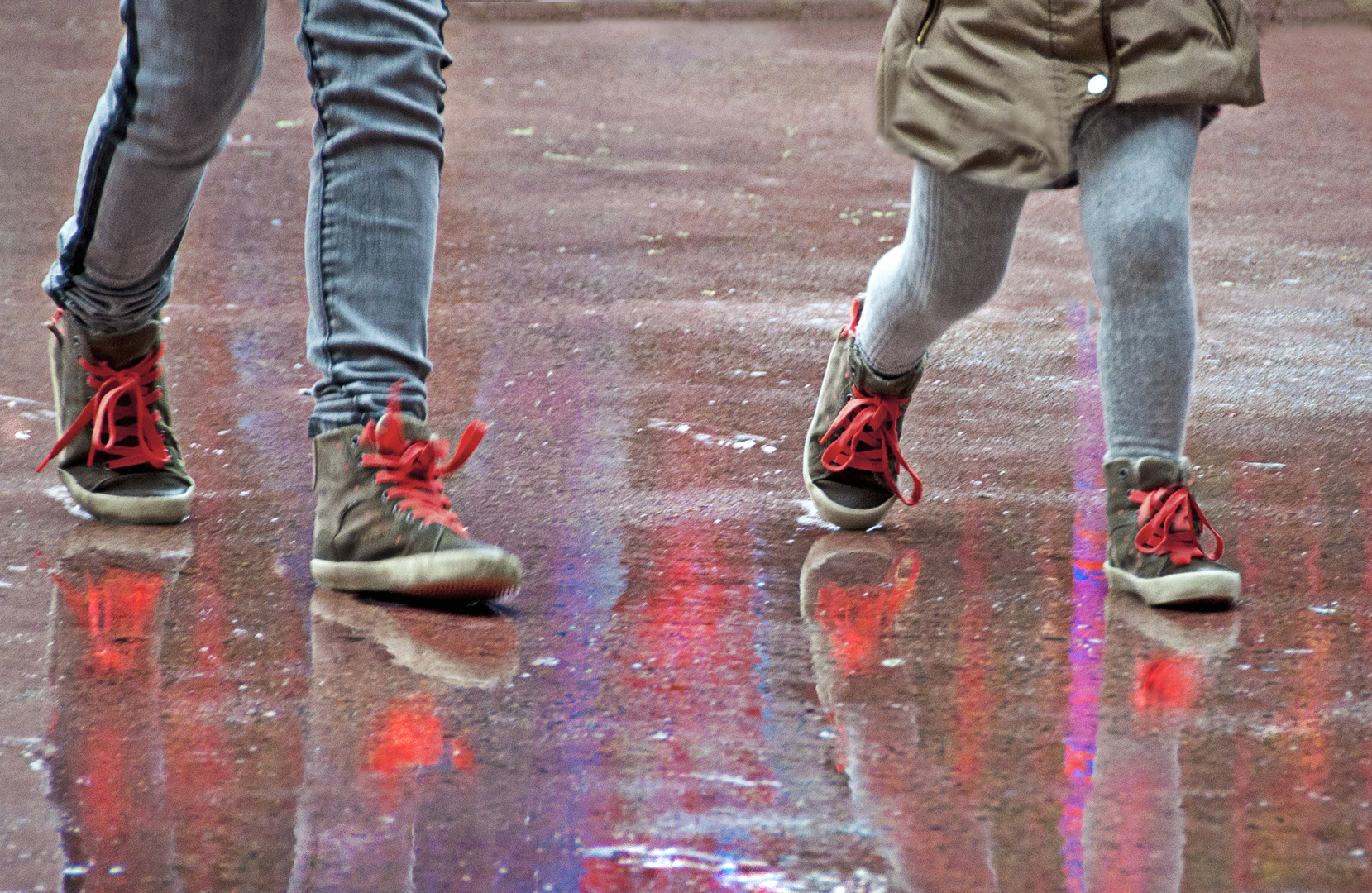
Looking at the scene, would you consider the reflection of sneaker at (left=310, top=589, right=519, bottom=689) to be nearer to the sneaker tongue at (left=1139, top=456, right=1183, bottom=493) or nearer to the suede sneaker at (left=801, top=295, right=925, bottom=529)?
the suede sneaker at (left=801, top=295, right=925, bottom=529)

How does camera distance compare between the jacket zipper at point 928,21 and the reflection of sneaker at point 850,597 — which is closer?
the reflection of sneaker at point 850,597

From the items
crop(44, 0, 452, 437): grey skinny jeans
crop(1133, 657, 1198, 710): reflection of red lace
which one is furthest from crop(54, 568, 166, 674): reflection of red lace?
crop(1133, 657, 1198, 710): reflection of red lace

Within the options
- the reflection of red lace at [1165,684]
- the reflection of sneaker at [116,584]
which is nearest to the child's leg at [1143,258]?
the reflection of red lace at [1165,684]

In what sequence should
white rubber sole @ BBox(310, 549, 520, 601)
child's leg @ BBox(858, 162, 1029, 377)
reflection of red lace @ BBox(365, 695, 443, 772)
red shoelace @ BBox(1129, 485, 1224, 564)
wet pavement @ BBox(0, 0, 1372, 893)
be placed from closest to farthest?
wet pavement @ BBox(0, 0, 1372, 893) → reflection of red lace @ BBox(365, 695, 443, 772) → white rubber sole @ BBox(310, 549, 520, 601) → red shoelace @ BBox(1129, 485, 1224, 564) → child's leg @ BBox(858, 162, 1029, 377)

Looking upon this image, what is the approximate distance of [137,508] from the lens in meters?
2.73

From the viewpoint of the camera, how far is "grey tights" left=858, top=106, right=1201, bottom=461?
7.66ft

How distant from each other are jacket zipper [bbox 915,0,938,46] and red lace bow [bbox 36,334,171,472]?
1.26 metres

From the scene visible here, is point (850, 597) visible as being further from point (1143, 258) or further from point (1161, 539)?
point (1143, 258)

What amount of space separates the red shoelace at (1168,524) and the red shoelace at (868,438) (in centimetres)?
45

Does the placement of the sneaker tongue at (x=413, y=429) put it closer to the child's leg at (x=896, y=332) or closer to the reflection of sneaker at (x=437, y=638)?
the reflection of sneaker at (x=437, y=638)

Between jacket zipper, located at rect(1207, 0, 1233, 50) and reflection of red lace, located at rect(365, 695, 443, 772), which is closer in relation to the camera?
reflection of red lace, located at rect(365, 695, 443, 772)

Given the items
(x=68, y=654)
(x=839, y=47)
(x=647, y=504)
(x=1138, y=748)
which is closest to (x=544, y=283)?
(x=647, y=504)

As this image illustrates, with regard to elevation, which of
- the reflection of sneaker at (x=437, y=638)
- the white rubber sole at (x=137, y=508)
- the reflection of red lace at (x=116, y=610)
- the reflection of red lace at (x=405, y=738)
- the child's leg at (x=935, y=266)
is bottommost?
the reflection of red lace at (x=116, y=610)

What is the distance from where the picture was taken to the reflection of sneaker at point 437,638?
215 centimetres
